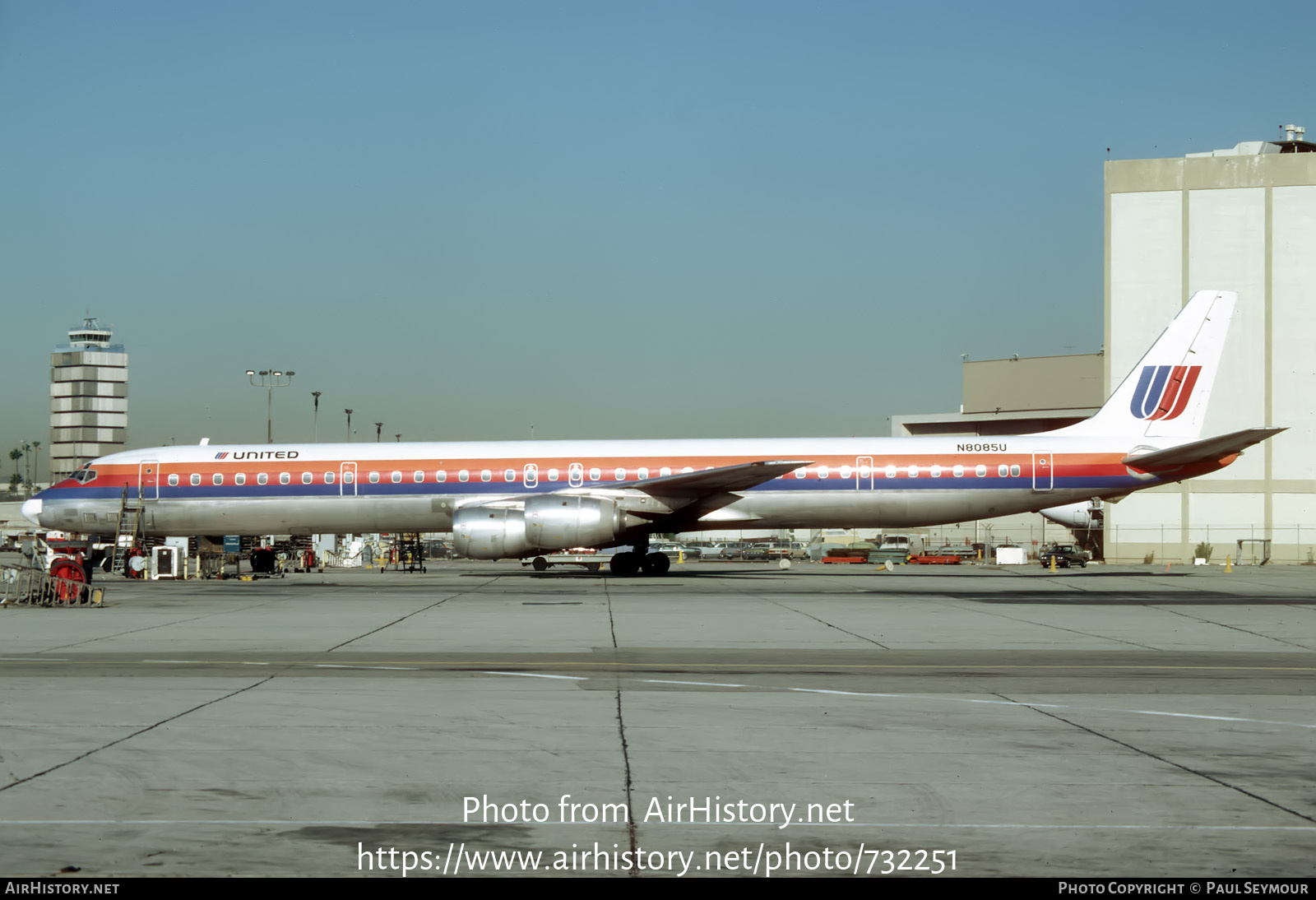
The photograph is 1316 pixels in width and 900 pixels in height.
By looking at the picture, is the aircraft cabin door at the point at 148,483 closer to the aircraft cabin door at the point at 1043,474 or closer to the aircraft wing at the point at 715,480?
the aircraft wing at the point at 715,480

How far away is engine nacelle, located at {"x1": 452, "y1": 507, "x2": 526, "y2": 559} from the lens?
30.7 meters

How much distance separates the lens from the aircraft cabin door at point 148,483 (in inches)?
1352

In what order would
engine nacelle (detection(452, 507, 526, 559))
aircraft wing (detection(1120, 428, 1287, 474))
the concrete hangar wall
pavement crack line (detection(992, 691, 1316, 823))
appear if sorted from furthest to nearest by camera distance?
the concrete hangar wall, aircraft wing (detection(1120, 428, 1287, 474)), engine nacelle (detection(452, 507, 526, 559)), pavement crack line (detection(992, 691, 1316, 823))

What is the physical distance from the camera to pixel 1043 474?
3356 cm

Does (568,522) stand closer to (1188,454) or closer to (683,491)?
(683,491)

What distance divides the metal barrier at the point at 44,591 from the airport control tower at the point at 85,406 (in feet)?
602

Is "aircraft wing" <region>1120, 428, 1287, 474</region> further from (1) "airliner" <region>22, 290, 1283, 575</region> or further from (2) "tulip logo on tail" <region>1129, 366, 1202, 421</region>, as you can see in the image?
(2) "tulip logo on tail" <region>1129, 366, 1202, 421</region>

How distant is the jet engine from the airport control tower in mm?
180248

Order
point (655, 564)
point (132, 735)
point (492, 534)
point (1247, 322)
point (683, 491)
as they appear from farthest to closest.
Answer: point (1247, 322)
point (655, 564)
point (683, 491)
point (492, 534)
point (132, 735)

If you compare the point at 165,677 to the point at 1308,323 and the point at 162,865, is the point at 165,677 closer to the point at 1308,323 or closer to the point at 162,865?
the point at 162,865

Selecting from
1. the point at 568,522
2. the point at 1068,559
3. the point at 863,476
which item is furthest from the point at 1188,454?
the point at 1068,559

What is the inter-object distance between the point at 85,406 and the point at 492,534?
7325 inches

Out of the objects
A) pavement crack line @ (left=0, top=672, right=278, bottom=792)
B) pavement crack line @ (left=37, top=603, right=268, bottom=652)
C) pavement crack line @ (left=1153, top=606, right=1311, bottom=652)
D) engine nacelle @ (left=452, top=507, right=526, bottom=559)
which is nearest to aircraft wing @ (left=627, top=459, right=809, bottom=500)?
engine nacelle @ (left=452, top=507, right=526, bottom=559)

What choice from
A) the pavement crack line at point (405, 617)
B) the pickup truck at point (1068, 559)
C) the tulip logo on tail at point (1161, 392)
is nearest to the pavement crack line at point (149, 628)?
the pavement crack line at point (405, 617)
